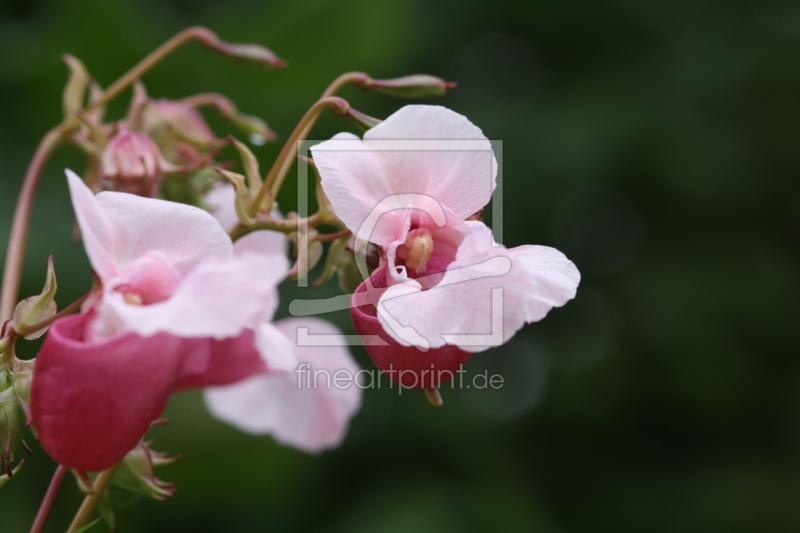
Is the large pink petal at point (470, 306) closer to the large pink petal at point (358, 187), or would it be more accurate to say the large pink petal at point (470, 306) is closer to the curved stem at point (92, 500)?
the large pink petal at point (358, 187)

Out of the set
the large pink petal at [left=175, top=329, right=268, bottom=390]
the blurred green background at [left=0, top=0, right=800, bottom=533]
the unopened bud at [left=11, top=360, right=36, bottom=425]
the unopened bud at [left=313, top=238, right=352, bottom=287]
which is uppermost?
the unopened bud at [left=313, top=238, right=352, bottom=287]

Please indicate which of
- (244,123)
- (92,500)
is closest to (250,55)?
(244,123)

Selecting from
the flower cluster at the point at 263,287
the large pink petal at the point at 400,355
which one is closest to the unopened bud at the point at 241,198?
the flower cluster at the point at 263,287

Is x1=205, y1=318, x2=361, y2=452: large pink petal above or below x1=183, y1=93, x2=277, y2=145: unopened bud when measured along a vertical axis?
below

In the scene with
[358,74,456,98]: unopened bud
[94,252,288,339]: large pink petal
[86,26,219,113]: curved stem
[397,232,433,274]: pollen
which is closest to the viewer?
[94,252,288,339]: large pink petal

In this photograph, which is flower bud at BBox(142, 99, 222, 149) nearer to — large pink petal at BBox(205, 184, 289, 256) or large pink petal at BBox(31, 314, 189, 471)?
large pink petal at BBox(205, 184, 289, 256)

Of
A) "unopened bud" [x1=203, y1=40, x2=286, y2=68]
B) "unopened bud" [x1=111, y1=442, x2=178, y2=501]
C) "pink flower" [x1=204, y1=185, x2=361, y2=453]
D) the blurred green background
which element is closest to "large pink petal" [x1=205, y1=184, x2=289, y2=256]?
"pink flower" [x1=204, y1=185, x2=361, y2=453]

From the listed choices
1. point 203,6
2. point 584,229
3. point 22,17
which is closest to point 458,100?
point 584,229

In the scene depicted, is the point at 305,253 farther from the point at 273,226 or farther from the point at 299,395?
the point at 299,395
